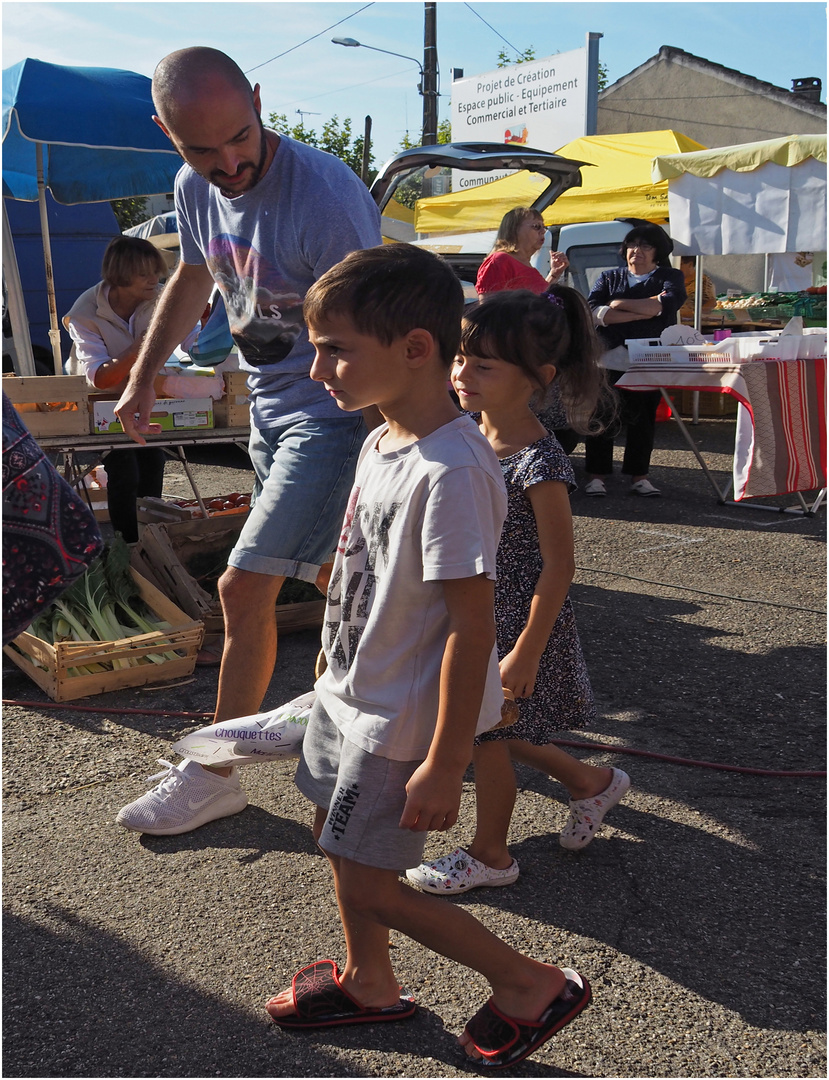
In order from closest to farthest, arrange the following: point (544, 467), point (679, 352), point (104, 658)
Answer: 1. point (544, 467)
2. point (104, 658)
3. point (679, 352)

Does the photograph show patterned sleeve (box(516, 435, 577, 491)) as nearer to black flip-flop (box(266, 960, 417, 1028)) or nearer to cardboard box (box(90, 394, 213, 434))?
black flip-flop (box(266, 960, 417, 1028))

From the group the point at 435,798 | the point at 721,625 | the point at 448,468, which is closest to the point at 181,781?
the point at 435,798

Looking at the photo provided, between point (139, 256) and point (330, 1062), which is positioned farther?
point (139, 256)

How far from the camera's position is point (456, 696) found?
181 centimetres

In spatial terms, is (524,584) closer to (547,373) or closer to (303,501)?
(547,373)

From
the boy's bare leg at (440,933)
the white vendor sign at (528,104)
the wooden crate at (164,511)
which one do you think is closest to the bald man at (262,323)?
the boy's bare leg at (440,933)

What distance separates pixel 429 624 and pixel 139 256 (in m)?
4.49

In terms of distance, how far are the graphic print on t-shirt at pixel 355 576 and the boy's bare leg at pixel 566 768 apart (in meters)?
0.97

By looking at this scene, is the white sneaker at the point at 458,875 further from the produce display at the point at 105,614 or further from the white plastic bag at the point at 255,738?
the produce display at the point at 105,614

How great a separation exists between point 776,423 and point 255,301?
4.93m

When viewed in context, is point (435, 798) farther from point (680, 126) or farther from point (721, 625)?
point (680, 126)

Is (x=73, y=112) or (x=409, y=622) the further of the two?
(x=73, y=112)

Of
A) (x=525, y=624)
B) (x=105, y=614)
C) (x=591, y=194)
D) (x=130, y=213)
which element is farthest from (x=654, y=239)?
(x=130, y=213)

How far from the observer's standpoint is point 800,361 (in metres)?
7.07
